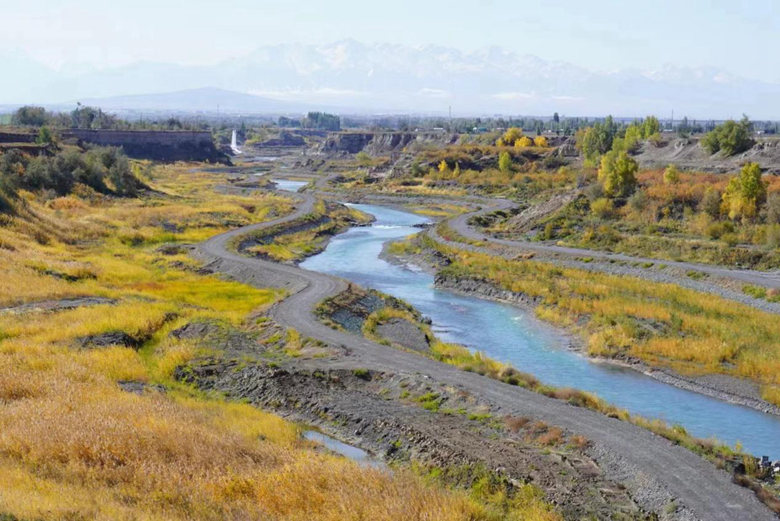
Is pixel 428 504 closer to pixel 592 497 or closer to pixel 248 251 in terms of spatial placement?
pixel 592 497

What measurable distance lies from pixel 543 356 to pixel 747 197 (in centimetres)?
4372

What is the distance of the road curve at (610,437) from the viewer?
21.3 m

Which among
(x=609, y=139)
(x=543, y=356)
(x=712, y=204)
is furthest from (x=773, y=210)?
(x=609, y=139)

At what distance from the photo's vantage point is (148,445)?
21.0 m

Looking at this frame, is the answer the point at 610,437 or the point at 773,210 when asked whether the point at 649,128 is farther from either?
the point at 610,437

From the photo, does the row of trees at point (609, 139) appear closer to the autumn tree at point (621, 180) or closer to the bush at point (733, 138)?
the bush at point (733, 138)

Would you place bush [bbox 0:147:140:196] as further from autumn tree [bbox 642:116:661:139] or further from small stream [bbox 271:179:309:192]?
autumn tree [bbox 642:116:661:139]

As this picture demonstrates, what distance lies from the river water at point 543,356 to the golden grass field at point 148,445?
45.1ft

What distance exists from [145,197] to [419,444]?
9009 cm

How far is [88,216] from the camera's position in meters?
82.0

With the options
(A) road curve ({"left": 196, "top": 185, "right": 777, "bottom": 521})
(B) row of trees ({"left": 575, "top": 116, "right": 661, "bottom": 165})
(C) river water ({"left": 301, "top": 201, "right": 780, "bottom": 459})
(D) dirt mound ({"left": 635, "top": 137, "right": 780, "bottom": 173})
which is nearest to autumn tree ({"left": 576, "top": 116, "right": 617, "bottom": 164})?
(B) row of trees ({"left": 575, "top": 116, "right": 661, "bottom": 165})

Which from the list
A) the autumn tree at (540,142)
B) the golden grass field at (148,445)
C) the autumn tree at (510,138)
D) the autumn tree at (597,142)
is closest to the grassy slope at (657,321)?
the golden grass field at (148,445)

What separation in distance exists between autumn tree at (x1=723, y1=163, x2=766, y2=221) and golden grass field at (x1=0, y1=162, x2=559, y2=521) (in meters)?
51.1

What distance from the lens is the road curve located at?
21.3 metres
